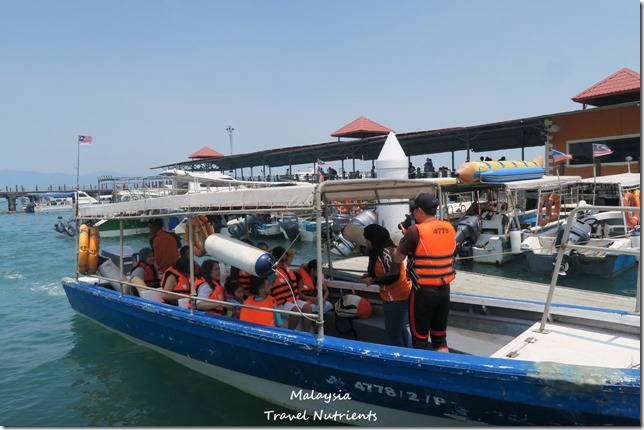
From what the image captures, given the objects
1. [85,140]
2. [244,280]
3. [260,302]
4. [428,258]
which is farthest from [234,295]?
[85,140]

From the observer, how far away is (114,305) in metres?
6.97

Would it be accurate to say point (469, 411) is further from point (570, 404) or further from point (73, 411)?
point (73, 411)

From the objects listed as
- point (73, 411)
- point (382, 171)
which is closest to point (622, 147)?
point (382, 171)

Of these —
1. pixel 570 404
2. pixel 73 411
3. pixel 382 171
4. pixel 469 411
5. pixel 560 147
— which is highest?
pixel 560 147

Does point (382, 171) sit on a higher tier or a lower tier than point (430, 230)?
higher

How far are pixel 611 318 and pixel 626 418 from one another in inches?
59.5

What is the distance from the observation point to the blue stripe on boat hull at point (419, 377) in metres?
3.22

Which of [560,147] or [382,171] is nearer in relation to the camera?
[382,171]

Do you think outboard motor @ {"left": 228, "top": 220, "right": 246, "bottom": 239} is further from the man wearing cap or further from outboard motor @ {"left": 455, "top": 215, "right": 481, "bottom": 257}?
the man wearing cap

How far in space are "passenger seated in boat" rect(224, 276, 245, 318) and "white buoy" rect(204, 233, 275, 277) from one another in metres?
0.95

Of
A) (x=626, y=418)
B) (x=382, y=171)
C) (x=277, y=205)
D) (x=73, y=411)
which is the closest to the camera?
(x=626, y=418)

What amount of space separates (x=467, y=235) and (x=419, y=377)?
11.9 metres

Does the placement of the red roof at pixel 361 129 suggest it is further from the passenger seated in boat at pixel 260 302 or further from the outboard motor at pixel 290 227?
the passenger seated in boat at pixel 260 302

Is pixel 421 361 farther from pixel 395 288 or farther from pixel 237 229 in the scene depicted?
pixel 237 229
